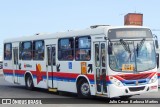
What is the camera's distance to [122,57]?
14.4 meters

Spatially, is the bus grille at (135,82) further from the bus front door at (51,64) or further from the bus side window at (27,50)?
the bus side window at (27,50)

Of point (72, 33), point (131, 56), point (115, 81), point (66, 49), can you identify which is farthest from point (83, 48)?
point (115, 81)

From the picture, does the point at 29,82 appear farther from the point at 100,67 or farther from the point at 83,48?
the point at 100,67

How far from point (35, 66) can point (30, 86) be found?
5.06 ft

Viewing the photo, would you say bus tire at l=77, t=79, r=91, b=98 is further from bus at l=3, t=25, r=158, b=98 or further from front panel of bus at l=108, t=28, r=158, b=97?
front panel of bus at l=108, t=28, r=158, b=97

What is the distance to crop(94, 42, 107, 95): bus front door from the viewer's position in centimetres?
1451

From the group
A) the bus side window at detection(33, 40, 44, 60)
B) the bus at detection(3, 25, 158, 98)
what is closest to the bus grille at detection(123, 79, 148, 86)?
the bus at detection(3, 25, 158, 98)

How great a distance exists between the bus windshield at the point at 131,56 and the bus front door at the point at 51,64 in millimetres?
4430

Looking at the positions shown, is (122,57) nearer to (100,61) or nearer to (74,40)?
(100,61)

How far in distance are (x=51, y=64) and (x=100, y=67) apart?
4077mm

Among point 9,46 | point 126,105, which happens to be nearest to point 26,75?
point 9,46

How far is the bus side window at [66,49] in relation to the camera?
54.7 feet

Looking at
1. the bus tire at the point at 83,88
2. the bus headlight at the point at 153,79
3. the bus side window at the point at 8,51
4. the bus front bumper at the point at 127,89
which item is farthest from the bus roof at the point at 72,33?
the bus headlight at the point at 153,79

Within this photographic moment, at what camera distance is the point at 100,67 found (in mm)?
14750
